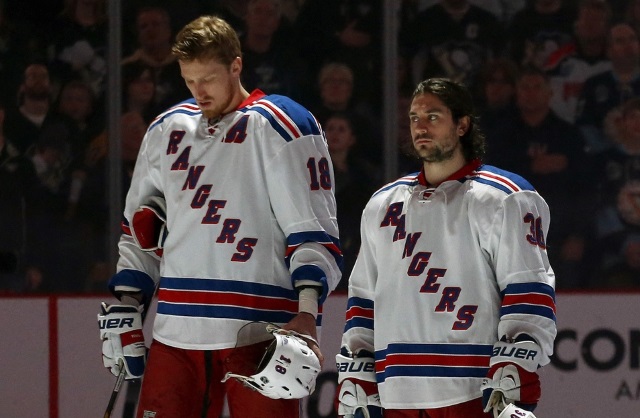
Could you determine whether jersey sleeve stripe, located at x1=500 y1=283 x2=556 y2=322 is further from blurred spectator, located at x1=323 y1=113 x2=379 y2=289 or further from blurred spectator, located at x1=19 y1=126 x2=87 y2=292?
blurred spectator, located at x1=19 y1=126 x2=87 y2=292

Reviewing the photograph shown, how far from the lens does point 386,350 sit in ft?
9.24

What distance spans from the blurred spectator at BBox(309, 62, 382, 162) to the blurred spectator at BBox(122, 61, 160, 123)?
66 cm

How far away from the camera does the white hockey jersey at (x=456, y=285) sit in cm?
271

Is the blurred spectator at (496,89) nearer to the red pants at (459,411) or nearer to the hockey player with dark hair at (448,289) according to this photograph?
the hockey player with dark hair at (448,289)

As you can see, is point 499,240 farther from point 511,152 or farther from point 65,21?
point 65,21

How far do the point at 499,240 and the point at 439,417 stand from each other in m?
0.40

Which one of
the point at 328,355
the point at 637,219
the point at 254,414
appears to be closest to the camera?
the point at 254,414

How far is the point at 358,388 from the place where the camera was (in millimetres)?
2867

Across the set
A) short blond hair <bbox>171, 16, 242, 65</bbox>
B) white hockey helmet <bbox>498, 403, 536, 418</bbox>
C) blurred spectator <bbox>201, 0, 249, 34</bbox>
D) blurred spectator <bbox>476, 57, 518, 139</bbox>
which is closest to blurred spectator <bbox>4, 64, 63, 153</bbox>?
blurred spectator <bbox>201, 0, 249, 34</bbox>

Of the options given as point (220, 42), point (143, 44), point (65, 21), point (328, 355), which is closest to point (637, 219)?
point (328, 355)

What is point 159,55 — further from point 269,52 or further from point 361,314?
point 361,314

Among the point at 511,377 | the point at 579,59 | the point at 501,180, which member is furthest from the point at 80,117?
the point at 511,377

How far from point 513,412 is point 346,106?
2.87 metres

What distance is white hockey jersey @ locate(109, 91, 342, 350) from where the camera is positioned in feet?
9.04
